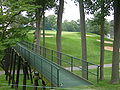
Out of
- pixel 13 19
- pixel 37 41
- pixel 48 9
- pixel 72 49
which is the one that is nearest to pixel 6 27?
pixel 13 19

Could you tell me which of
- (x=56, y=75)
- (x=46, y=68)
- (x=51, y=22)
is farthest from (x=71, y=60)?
(x=51, y=22)

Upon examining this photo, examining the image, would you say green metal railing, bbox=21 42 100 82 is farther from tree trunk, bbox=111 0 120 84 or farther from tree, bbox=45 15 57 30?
tree, bbox=45 15 57 30

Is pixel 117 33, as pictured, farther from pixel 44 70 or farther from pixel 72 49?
pixel 72 49

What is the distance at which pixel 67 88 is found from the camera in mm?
6824

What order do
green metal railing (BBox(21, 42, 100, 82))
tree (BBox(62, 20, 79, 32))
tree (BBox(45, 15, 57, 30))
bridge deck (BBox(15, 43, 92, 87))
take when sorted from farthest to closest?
tree (BBox(62, 20, 79, 32)) → tree (BBox(45, 15, 57, 30)) → green metal railing (BBox(21, 42, 100, 82)) → bridge deck (BBox(15, 43, 92, 87))

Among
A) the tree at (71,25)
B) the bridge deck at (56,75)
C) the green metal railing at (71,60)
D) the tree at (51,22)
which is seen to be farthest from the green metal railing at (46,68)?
the tree at (71,25)

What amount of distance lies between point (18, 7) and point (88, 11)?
20.0 feet

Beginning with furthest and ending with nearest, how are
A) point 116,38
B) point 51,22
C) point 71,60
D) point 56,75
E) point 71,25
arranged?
point 71,25
point 51,22
point 116,38
point 71,60
point 56,75

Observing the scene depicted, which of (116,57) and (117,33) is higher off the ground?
(117,33)

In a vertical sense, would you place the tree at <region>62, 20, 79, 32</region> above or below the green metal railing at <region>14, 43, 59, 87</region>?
above

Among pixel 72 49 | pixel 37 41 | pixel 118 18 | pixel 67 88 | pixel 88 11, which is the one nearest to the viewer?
pixel 67 88

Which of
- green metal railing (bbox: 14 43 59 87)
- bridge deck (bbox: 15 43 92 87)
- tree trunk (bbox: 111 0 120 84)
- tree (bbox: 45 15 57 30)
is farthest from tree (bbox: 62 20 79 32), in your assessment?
bridge deck (bbox: 15 43 92 87)

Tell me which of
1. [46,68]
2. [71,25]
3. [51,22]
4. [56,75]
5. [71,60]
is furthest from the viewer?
[71,25]

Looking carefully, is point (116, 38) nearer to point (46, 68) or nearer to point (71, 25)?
point (46, 68)
